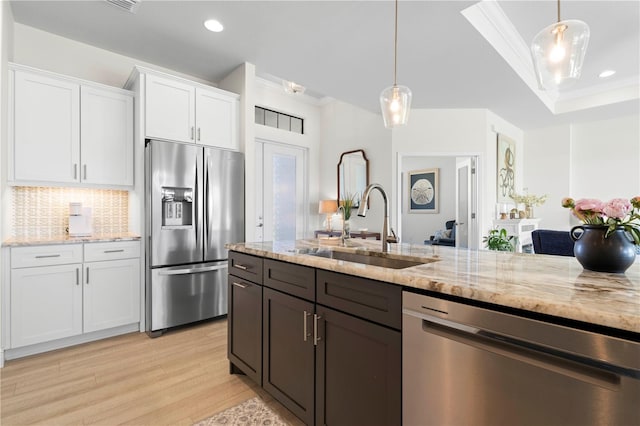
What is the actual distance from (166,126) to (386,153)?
3.16 metres

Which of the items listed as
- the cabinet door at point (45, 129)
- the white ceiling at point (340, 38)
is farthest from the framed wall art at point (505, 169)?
the cabinet door at point (45, 129)

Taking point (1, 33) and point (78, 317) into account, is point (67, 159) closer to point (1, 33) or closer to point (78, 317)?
point (1, 33)

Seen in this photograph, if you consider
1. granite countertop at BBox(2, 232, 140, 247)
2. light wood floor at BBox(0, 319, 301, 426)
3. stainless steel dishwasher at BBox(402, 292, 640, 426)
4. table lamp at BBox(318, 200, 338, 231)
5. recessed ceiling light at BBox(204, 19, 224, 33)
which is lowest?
light wood floor at BBox(0, 319, 301, 426)

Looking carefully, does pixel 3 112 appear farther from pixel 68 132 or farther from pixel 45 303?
pixel 45 303

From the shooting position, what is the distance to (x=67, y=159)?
9.27 ft

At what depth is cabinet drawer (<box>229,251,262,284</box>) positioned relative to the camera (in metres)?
1.89

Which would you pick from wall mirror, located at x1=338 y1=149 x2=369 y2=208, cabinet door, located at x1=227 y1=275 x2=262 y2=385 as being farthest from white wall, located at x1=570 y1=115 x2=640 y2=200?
cabinet door, located at x1=227 y1=275 x2=262 y2=385

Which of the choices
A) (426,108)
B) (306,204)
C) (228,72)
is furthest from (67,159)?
(426,108)

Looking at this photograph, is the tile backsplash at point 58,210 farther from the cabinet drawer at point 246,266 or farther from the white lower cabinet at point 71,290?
the cabinet drawer at point 246,266

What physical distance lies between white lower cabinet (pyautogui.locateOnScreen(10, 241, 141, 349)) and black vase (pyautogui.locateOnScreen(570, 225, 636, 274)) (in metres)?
3.31

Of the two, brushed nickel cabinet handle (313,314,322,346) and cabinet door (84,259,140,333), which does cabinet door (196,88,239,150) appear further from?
brushed nickel cabinet handle (313,314,322,346)

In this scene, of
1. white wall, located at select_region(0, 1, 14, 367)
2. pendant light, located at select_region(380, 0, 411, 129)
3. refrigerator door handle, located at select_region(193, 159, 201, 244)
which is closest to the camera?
pendant light, located at select_region(380, 0, 411, 129)

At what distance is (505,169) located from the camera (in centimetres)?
534

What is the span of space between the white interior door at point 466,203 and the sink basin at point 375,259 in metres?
3.68
